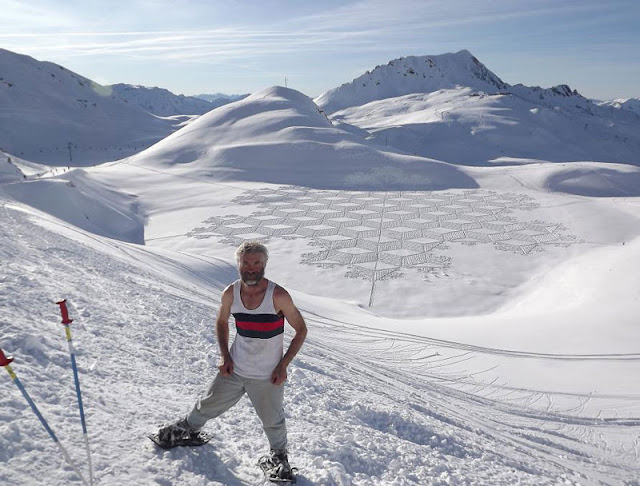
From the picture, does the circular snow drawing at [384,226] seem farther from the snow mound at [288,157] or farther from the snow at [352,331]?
the snow mound at [288,157]

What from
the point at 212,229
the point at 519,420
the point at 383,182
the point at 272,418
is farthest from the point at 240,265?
the point at 383,182

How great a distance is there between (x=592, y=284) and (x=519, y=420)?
10379 millimetres

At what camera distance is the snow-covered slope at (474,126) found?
77875 mm

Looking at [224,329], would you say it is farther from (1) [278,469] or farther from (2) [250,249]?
(1) [278,469]

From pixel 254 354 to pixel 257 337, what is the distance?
0.13 metres

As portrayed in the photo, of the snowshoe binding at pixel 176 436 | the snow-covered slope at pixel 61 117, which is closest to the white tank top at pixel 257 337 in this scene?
the snowshoe binding at pixel 176 436

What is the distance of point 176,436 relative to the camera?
340cm

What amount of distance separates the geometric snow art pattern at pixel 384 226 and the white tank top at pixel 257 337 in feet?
46.9

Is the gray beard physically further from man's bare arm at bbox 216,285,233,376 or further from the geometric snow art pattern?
the geometric snow art pattern

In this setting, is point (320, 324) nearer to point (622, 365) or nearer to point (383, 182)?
point (622, 365)

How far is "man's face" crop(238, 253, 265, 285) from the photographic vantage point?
305 cm

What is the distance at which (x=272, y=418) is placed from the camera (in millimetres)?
3314

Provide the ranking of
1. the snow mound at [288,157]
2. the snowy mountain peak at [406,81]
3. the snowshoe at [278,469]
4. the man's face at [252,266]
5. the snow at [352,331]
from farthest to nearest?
the snowy mountain peak at [406,81], the snow mound at [288,157], the snow at [352,331], the snowshoe at [278,469], the man's face at [252,266]

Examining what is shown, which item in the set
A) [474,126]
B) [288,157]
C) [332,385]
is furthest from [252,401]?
[474,126]
